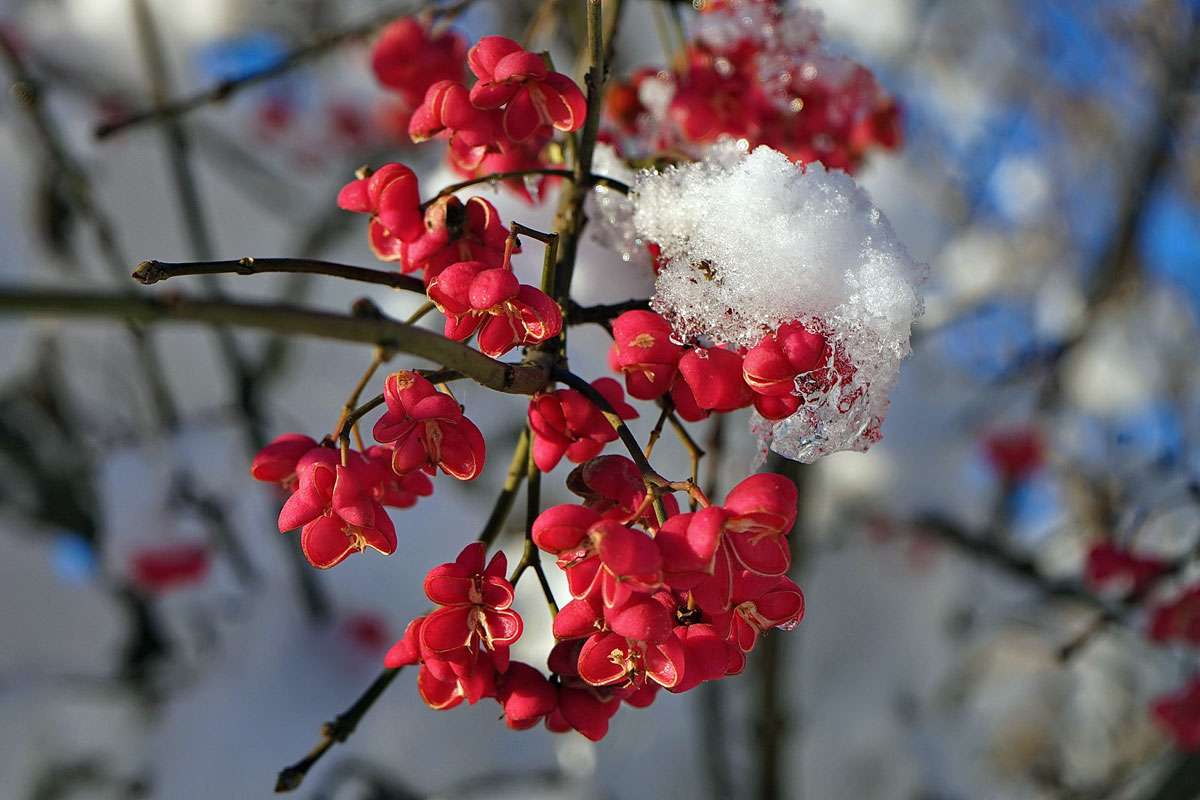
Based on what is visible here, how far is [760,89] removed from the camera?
48.2 inches

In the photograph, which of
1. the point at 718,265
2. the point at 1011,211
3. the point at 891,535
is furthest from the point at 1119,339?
the point at 718,265

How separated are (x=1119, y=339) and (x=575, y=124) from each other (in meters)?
5.83

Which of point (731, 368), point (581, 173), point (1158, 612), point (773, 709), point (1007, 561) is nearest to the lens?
point (731, 368)

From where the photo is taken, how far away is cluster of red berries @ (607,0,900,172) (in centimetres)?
122

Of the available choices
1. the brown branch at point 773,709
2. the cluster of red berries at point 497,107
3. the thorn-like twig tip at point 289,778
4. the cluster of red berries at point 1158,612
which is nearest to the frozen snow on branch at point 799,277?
the cluster of red berries at point 497,107

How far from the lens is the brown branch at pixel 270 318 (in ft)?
1.59

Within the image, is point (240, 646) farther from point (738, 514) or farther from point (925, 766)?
point (925, 766)

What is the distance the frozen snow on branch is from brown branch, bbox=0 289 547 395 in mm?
211

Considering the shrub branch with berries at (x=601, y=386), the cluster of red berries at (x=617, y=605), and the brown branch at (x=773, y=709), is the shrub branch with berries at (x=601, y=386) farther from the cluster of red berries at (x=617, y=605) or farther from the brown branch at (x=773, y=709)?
the brown branch at (x=773, y=709)

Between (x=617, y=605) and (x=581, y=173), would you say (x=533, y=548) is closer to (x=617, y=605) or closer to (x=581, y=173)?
(x=617, y=605)

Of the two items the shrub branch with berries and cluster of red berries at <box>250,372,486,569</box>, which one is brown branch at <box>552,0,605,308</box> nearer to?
→ the shrub branch with berries

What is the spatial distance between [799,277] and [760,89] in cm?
52

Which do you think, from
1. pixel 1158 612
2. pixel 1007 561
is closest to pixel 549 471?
pixel 1158 612

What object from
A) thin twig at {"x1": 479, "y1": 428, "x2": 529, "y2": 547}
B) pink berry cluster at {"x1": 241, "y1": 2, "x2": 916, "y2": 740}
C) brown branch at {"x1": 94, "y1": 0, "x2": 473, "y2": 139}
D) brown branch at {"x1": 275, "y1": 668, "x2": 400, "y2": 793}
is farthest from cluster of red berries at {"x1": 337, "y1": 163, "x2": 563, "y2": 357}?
brown branch at {"x1": 94, "y1": 0, "x2": 473, "y2": 139}
